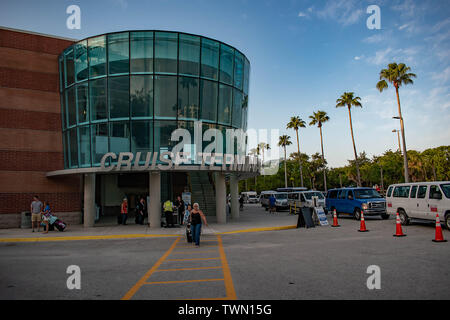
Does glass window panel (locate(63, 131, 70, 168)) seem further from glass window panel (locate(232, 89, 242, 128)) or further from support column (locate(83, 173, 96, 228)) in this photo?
glass window panel (locate(232, 89, 242, 128))

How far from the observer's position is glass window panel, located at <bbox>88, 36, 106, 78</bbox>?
2094 cm

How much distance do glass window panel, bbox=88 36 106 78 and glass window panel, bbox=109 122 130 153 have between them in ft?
12.3

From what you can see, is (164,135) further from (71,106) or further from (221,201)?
(71,106)

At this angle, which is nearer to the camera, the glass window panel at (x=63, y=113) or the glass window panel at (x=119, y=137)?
the glass window panel at (x=119, y=137)

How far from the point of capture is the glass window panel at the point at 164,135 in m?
20.3

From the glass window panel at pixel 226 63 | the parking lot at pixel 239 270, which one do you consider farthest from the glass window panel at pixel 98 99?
the parking lot at pixel 239 270

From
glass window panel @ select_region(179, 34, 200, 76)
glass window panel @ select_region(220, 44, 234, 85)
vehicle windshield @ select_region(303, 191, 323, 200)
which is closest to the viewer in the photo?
glass window panel @ select_region(179, 34, 200, 76)

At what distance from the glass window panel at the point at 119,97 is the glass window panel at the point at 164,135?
86.4 inches

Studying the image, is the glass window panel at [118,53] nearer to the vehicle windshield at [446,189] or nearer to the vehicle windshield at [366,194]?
the vehicle windshield at [366,194]

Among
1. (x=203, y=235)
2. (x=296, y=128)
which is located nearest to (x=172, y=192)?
(x=203, y=235)

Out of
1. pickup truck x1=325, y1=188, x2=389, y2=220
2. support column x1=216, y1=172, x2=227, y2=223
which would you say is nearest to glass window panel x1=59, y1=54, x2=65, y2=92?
support column x1=216, y1=172, x2=227, y2=223

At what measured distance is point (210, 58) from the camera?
22.0 m

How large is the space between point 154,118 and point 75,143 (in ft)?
20.0
